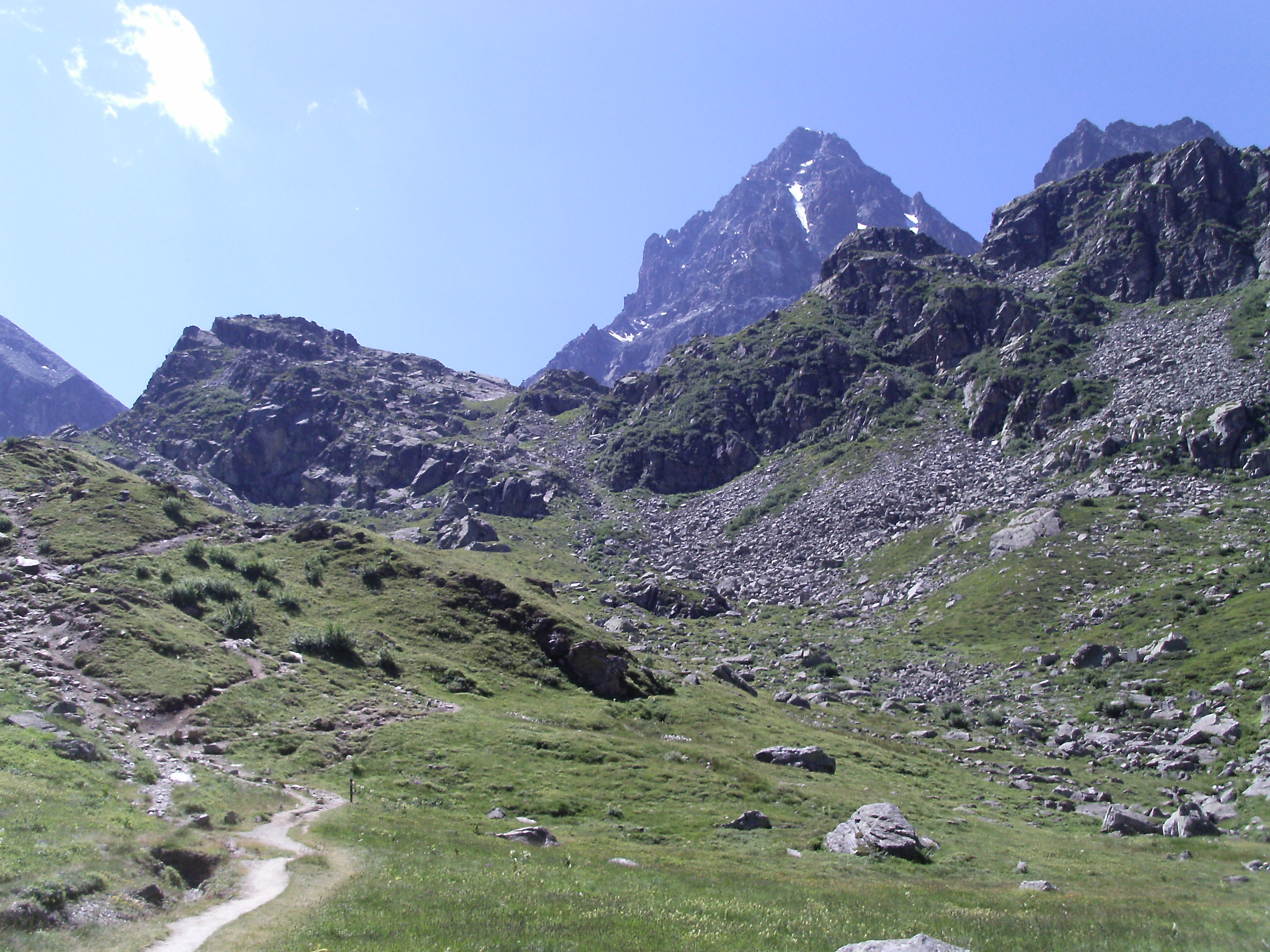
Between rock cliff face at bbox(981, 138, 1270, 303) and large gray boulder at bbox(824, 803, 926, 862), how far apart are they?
570 ft

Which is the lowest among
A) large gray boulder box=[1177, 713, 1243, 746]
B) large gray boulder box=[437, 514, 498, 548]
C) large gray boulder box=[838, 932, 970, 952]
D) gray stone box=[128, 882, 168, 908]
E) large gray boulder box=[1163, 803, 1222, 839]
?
gray stone box=[128, 882, 168, 908]

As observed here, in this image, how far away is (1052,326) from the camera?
166 metres

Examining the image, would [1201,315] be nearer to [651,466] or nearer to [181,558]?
[651,466]

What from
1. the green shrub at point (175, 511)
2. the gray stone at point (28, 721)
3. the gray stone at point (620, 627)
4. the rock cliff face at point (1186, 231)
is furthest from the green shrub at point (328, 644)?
the rock cliff face at point (1186, 231)

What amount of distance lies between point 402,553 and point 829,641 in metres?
59.2

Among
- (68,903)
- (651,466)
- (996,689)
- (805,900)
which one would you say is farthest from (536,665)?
(651,466)

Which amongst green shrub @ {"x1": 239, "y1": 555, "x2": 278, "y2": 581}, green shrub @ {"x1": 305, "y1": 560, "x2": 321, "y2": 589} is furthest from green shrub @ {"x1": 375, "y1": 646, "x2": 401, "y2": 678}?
green shrub @ {"x1": 239, "y1": 555, "x2": 278, "y2": 581}

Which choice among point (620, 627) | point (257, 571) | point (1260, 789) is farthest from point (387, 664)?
point (1260, 789)

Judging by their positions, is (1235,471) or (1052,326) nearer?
(1235,471)

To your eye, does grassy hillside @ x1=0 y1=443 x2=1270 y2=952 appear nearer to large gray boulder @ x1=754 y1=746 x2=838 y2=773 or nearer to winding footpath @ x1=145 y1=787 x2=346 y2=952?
winding footpath @ x1=145 y1=787 x2=346 y2=952

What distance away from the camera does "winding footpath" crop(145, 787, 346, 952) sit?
16.4 meters

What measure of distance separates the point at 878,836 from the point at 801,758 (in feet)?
54.7

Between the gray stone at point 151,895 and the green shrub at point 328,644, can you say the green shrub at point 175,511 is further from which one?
the gray stone at point 151,895

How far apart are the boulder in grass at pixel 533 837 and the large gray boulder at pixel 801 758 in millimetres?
23191
